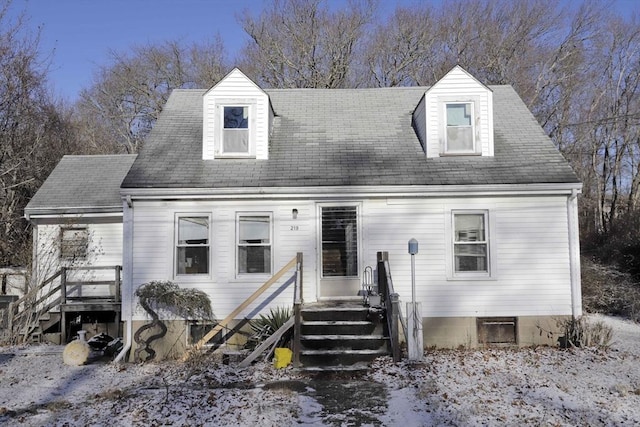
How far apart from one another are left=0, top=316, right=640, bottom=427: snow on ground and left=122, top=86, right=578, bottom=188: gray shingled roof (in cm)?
369

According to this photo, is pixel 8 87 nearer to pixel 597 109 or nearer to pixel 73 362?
pixel 73 362

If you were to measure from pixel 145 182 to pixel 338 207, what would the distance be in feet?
13.5

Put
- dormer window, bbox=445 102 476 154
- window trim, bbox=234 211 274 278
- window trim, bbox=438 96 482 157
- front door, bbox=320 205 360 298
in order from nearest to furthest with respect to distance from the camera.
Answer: window trim, bbox=234 211 274 278
front door, bbox=320 205 360 298
window trim, bbox=438 96 482 157
dormer window, bbox=445 102 476 154

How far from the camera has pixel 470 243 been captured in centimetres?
1057

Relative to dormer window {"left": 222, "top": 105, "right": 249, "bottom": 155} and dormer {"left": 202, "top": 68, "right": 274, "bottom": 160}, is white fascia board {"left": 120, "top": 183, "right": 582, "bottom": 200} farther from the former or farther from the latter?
dormer window {"left": 222, "top": 105, "right": 249, "bottom": 155}

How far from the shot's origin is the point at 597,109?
1093 inches

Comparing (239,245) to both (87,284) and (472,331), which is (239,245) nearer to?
(87,284)

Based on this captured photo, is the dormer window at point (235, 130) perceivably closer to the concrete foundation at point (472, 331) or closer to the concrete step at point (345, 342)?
the concrete step at point (345, 342)

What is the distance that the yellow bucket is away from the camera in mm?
8695

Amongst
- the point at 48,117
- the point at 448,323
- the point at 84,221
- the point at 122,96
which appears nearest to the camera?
the point at 448,323

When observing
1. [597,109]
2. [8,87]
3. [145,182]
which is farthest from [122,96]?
[597,109]

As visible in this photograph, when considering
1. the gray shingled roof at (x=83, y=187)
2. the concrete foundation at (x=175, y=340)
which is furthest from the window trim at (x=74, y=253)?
the concrete foundation at (x=175, y=340)

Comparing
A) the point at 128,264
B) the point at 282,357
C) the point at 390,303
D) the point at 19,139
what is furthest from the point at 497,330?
the point at 19,139

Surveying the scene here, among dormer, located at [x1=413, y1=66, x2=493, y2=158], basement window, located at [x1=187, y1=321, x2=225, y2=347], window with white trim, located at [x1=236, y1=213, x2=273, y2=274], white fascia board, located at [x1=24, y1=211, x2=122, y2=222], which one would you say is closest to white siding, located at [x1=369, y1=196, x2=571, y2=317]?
dormer, located at [x1=413, y1=66, x2=493, y2=158]
